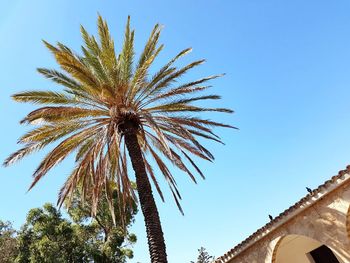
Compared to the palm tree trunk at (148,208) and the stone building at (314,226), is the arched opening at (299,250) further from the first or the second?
the palm tree trunk at (148,208)

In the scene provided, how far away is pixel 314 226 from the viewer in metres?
9.04

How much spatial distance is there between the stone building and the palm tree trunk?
3615 mm

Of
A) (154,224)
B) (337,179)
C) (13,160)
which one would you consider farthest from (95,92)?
(337,179)

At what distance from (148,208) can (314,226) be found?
16.0 feet

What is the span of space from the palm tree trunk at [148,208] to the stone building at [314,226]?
3.62 meters

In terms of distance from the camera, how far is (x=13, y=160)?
11.2 metres

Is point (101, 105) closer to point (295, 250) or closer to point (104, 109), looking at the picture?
point (104, 109)

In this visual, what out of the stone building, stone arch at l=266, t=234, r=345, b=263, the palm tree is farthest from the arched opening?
the palm tree

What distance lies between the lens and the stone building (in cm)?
838

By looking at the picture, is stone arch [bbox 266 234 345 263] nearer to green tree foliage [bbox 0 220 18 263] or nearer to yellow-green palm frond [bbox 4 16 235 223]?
yellow-green palm frond [bbox 4 16 235 223]

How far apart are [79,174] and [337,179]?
8969 mm

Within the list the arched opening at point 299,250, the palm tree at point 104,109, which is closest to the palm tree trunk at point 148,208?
the palm tree at point 104,109

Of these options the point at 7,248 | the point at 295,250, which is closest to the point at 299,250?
the point at 295,250

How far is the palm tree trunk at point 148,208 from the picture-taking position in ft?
29.7
